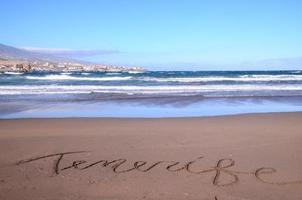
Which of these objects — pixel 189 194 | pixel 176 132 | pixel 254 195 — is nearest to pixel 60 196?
pixel 189 194

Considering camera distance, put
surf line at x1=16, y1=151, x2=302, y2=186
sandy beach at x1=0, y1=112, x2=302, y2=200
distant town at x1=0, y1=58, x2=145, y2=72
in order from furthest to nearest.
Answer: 1. distant town at x1=0, y1=58, x2=145, y2=72
2. surf line at x1=16, y1=151, x2=302, y2=186
3. sandy beach at x1=0, y1=112, x2=302, y2=200

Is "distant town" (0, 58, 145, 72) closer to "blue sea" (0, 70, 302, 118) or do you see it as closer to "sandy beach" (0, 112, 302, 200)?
"blue sea" (0, 70, 302, 118)

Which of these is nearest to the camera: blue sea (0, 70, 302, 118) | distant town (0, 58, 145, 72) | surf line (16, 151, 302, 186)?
surf line (16, 151, 302, 186)

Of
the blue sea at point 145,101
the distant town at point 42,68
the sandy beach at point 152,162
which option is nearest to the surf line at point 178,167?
the sandy beach at point 152,162

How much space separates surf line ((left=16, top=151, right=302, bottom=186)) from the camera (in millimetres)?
4703

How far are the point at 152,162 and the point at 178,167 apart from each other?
416 mm

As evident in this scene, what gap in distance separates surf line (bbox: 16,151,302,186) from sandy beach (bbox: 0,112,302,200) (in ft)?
0.04

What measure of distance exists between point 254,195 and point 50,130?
5232 mm

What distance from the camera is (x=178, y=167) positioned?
5.19 meters

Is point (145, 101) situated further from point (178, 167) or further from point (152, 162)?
point (178, 167)

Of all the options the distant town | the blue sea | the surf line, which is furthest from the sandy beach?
the distant town

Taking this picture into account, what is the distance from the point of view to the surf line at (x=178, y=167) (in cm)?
470

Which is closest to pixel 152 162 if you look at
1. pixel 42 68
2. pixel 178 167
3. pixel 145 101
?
pixel 178 167

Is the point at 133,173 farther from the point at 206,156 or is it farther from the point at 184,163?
the point at 206,156
